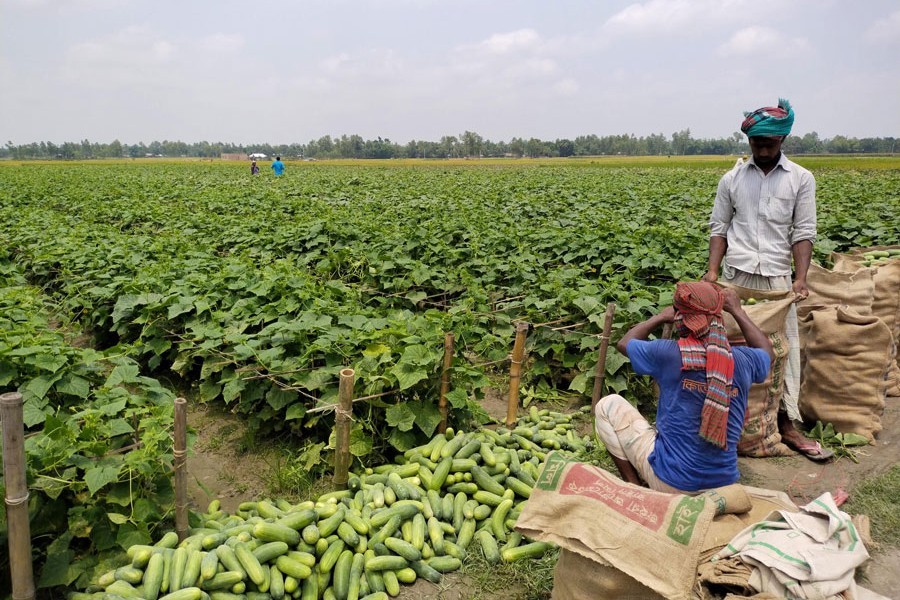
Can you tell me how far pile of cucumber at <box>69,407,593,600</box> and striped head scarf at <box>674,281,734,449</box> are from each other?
126cm

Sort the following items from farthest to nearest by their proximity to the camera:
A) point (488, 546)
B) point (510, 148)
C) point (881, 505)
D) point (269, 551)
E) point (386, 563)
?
point (510, 148) → point (881, 505) → point (488, 546) → point (386, 563) → point (269, 551)

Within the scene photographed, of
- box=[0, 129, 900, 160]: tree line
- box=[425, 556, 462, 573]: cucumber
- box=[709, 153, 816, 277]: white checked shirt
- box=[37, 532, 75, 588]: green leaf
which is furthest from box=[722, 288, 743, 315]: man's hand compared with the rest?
box=[0, 129, 900, 160]: tree line

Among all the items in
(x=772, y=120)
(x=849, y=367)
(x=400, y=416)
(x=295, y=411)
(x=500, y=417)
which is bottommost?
(x=500, y=417)

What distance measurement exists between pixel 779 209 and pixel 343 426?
3.96 metres

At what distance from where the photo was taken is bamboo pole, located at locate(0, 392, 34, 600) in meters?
2.76

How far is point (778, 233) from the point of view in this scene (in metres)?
4.86

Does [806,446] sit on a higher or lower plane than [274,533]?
lower

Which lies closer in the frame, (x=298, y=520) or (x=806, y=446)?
(x=298, y=520)

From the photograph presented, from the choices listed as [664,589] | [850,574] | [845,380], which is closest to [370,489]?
[664,589]

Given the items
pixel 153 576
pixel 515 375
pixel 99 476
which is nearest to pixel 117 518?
pixel 99 476

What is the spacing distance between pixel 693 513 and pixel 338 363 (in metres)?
3.30

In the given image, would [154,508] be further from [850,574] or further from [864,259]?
[864,259]

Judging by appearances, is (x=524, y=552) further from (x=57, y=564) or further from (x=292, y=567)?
(x=57, y=564)

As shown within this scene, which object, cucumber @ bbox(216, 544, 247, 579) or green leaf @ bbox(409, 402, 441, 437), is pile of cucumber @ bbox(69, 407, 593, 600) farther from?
green leaf @ bbox(409, 402, 441, 437)
